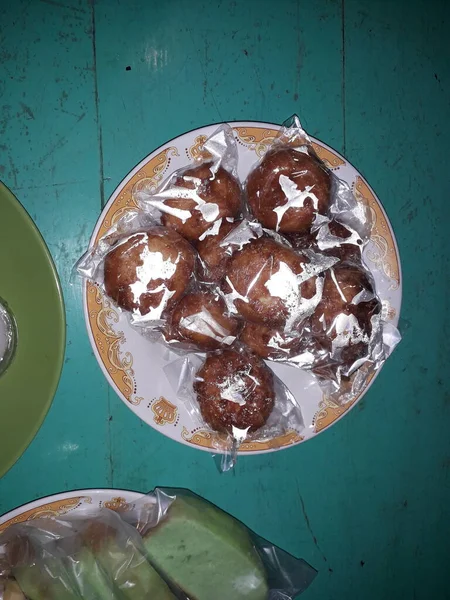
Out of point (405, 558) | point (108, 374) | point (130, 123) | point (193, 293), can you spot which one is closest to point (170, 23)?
point (130, 123)

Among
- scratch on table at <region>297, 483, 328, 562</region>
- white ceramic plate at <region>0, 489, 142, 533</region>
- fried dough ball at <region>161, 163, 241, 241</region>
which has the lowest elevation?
scratch on table at <region>297, 483, 328, 562</region>

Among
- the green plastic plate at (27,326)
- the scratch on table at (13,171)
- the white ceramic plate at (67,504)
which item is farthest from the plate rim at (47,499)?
the scratch on table at (13,171)

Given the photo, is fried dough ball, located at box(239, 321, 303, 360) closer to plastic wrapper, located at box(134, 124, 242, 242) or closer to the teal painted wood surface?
plastic wrapper, located at box(134, 124, 242, 242)

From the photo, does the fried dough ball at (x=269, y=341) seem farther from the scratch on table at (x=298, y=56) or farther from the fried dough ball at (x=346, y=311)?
the scratch on table at (x=298, y=56)

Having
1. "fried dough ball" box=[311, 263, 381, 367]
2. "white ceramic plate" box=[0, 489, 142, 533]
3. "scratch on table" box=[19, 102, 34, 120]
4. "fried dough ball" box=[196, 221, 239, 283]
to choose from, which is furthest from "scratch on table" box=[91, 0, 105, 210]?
"white ceramic plate" box=[0, 489, 142, 533]

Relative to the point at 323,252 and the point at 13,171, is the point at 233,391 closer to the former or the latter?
the point at 323,252

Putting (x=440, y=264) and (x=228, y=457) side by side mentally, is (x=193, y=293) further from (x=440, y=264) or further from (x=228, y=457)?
(x=440, y=264)

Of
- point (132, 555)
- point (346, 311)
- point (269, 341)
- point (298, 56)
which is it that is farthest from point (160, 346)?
point (298, 56)
